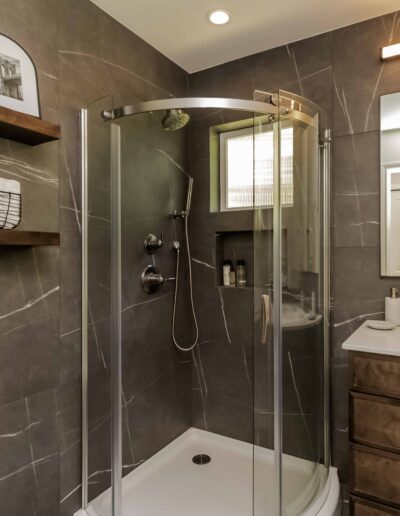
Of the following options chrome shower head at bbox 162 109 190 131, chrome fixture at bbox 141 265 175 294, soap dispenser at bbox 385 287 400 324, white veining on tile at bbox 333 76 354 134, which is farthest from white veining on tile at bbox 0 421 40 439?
white veining on tile at bbox 333 76 354 134

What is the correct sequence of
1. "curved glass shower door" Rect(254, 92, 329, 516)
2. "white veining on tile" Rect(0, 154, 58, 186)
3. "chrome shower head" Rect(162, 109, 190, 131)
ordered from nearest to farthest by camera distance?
"white veining on tile" Rect(0, 154, 58, 186)
"curved glass shower door" Rect(254, 92, 329, 516)
"chrome shower head" Rect(162, 109, 190, 131)

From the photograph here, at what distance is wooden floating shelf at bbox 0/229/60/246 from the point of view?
3.94 feet

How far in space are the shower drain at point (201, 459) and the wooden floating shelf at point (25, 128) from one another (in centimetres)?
182

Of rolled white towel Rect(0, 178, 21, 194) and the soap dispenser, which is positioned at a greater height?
rolled white towel Rect(0, 178, 21, 194)

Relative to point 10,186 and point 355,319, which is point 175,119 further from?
point 355,319

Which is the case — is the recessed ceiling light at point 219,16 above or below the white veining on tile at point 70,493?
above

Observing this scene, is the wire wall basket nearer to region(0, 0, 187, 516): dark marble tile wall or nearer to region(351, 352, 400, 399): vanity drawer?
region(0, 0, 187, 516): dark marble tile wall

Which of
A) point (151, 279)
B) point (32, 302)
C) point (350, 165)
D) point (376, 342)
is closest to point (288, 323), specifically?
point (376, 342)

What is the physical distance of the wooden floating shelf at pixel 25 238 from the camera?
1202 millimetres

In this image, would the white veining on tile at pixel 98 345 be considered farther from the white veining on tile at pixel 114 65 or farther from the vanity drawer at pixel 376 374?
the white veining on tile at pixel 114 65

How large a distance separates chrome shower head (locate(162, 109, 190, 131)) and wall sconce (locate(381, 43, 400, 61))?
1.05m

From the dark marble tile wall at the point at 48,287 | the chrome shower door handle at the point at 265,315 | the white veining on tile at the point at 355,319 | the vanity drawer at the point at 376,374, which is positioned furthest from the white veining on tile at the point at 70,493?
the white veining on tile at the point at 355,319

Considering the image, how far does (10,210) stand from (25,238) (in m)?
0.12

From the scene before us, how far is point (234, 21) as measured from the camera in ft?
6.16
